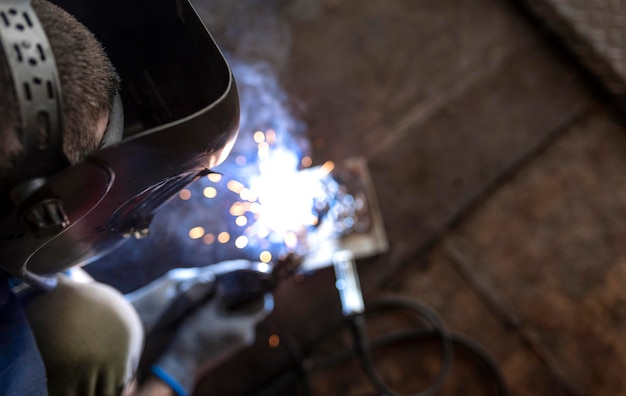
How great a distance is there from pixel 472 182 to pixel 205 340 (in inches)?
50.4

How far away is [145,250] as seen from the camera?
1499 millimetres

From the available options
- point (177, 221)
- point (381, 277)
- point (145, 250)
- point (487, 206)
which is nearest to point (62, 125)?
point (145, 250)

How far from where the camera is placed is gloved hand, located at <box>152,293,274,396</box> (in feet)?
5.20

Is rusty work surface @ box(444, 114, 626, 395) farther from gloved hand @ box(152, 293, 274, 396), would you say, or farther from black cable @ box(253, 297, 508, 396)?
A: gloved hand @ box(152, 293, 274, 396)

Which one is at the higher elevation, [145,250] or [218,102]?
[218,102]

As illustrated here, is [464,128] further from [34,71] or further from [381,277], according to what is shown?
[34,71]

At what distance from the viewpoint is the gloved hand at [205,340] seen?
5.20ft

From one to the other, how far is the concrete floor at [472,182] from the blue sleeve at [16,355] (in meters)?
1.07

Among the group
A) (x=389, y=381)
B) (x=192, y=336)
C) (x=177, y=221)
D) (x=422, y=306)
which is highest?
(x=177, y=221)

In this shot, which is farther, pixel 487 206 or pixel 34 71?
pixel 487 206

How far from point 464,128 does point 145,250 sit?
146cm

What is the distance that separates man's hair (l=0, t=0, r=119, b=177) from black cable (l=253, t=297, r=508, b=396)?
1.38 meters

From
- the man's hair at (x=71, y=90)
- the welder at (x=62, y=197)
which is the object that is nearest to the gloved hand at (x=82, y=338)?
the welder at (x=62, y=197)

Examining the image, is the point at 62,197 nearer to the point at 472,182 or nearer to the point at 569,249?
the point at 472,182
